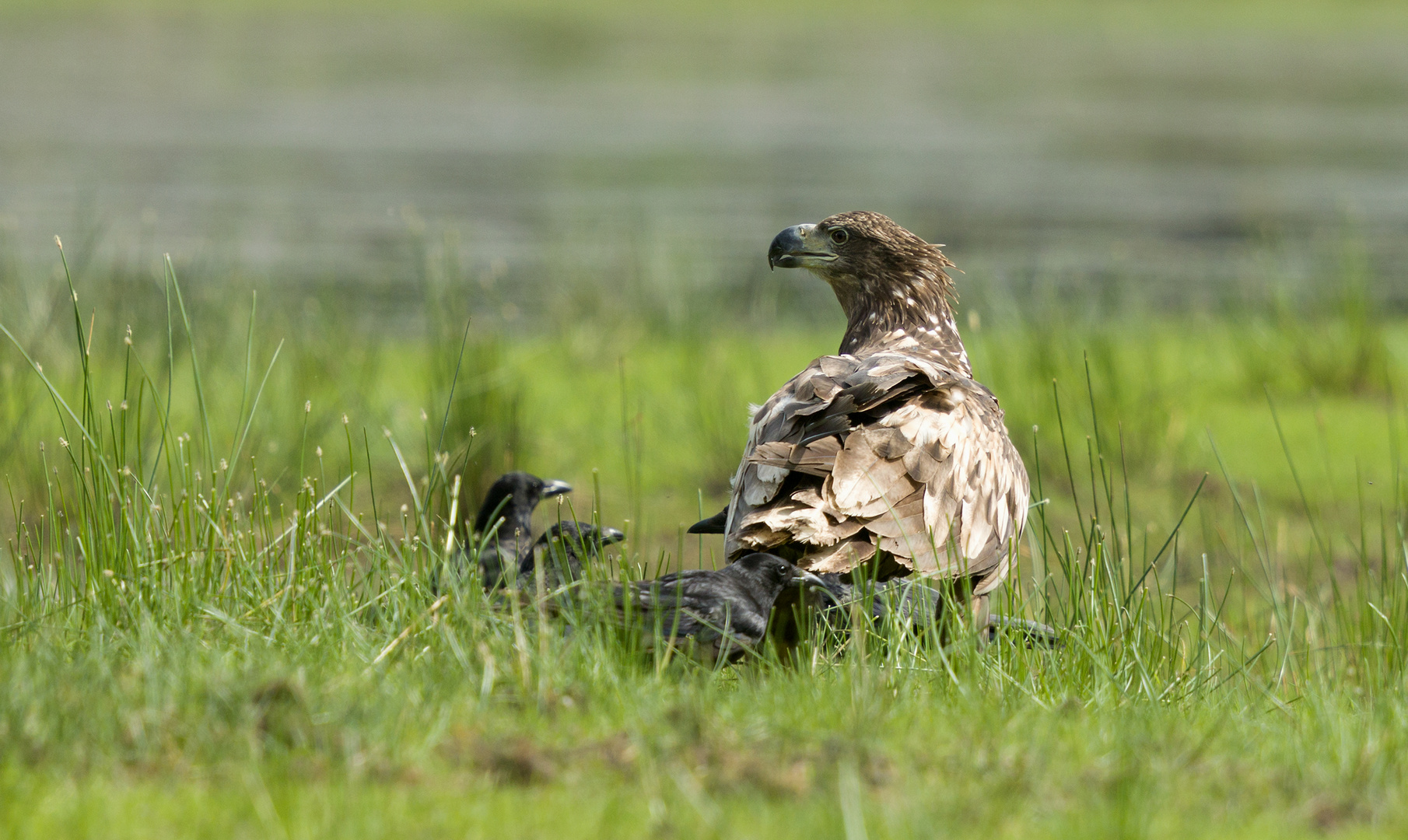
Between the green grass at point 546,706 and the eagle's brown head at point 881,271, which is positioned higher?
the eagle's brown head at point 881,271

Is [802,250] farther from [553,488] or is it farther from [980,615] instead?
[980,615]

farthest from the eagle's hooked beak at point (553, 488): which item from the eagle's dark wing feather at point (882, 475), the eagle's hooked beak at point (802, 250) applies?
the eagle's hooked beak at point (802, 250)

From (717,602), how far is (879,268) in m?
2.32

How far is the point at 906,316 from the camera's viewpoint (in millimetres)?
5527

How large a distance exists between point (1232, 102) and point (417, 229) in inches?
1357

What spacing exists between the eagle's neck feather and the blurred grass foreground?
59 cm

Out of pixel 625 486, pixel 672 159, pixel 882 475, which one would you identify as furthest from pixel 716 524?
pixel 672 159

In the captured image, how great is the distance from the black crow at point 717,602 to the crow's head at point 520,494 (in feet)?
5.21

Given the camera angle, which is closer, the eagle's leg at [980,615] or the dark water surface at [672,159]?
the eagle's leg at [980,615]

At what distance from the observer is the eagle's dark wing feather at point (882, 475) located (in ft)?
13.2

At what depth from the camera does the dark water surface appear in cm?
1495

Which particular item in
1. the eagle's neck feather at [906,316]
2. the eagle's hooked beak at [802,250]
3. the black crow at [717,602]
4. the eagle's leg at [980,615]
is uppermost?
the eagle's hooked beak at [802,250]

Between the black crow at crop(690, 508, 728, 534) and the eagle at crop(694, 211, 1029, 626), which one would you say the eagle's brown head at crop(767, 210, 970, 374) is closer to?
the eagle at crop(694, 211, 1029, 626)

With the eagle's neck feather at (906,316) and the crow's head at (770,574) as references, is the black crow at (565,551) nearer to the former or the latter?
the crow's head at (770,574)
